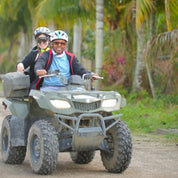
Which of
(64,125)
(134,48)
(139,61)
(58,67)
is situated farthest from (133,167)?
(134,48)

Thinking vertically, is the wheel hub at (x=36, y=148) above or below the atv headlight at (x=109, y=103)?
below

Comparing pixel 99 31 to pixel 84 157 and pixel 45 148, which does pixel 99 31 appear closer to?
pixel 84 157

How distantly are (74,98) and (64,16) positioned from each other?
13.3 m

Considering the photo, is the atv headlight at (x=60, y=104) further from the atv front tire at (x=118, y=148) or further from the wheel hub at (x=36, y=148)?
the atv front tire at (x=118, y=148)

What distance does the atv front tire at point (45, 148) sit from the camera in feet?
Answer: 18.0

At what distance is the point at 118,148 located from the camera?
5.82 m

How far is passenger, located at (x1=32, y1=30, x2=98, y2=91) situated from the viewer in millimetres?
6213

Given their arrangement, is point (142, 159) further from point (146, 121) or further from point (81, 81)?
point (146, 121)

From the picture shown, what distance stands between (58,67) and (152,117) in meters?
6.07

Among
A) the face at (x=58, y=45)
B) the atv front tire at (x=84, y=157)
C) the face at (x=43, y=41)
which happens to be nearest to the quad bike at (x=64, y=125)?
the face at (x=58, y=45)

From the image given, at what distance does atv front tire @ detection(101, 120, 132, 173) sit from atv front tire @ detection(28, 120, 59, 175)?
0.81m

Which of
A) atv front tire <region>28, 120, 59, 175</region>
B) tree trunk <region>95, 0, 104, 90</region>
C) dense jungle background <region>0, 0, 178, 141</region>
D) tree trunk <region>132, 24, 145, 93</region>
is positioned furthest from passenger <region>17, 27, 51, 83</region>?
tree trunk <region>95, 0, 104, 90</region>

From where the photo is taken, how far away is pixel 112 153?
6.00 metres

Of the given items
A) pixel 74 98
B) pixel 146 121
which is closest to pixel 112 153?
pixel 74 98
